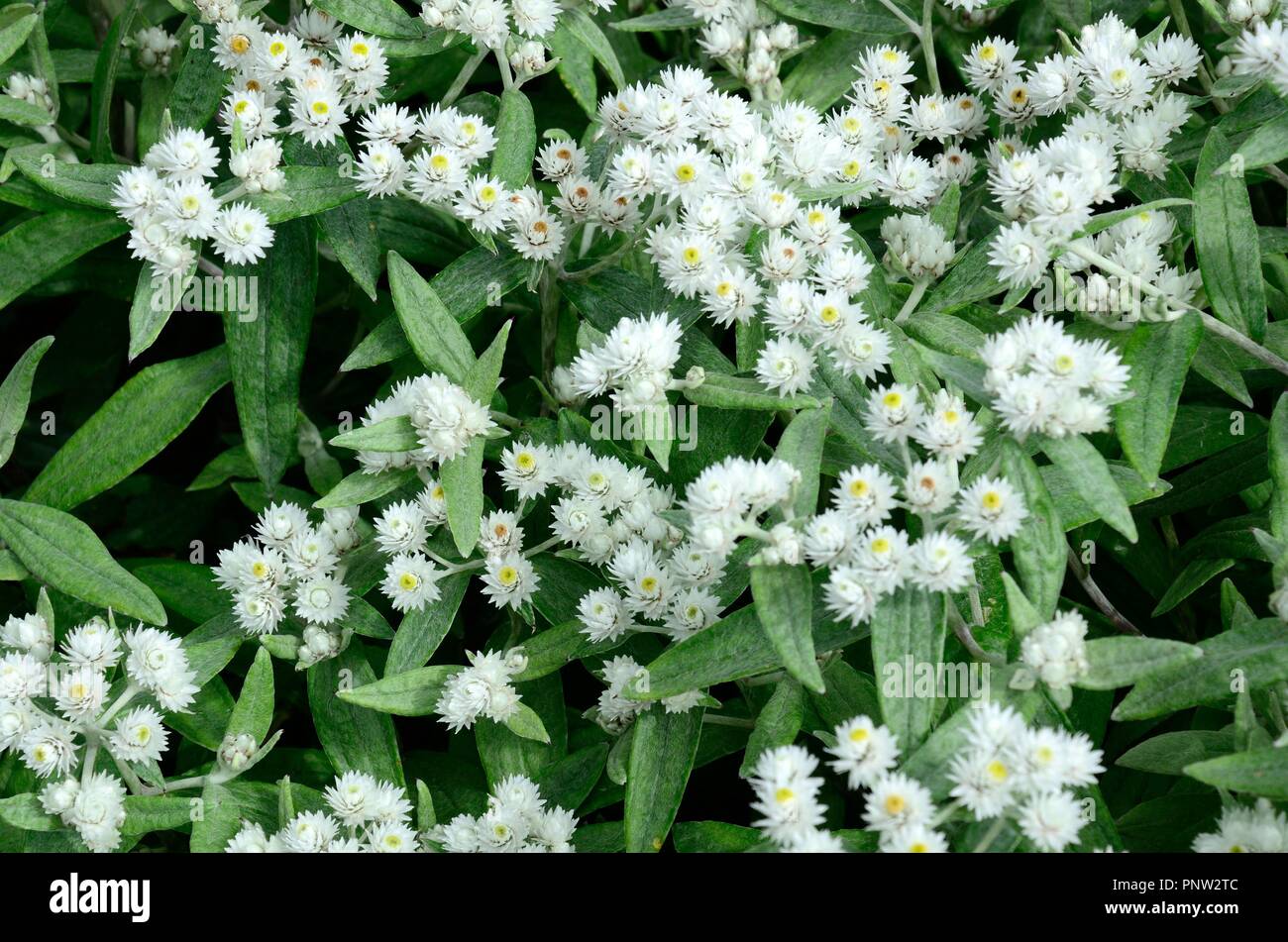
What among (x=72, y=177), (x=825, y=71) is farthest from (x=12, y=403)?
(x=825, y=71)

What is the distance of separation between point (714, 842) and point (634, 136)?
1.33 meters

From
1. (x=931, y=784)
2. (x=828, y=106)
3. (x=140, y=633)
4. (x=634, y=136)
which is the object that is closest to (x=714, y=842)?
(x=931, y=784)

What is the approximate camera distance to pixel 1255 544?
7.41ft

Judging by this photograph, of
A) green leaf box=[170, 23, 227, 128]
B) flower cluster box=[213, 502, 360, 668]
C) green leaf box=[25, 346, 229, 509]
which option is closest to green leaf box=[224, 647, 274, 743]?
flower cluster box=[213, 502, 360, 668]

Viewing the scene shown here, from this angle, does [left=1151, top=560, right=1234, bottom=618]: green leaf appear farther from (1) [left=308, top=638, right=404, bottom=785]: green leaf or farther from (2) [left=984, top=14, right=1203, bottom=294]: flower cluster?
(1) [left=308, top=638, right=404, bottom=785]: green leaf

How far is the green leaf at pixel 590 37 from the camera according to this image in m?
2.53

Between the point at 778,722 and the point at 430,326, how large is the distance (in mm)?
925

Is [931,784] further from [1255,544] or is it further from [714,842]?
[1255,544]

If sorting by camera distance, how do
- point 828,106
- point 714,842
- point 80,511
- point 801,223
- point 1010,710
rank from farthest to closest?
1. point 80,511
2. point 828,106
3. point 801,223
4. point 714,842
5. point 1010,710

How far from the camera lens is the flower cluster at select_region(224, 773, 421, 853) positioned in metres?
2.02

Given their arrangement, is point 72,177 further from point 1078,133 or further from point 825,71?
point 1078,133

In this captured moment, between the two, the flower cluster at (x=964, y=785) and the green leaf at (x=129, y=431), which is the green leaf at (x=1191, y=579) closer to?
the flower cluster at (x=964, y=785)

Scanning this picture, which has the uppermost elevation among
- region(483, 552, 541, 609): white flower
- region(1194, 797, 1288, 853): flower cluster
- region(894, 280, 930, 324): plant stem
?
region(894, 280, 930, 324): plant stem

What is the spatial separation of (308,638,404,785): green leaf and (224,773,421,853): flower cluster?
78 millimetres
